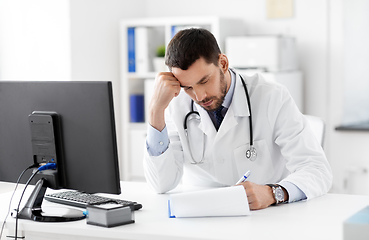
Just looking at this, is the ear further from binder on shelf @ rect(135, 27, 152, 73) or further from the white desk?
binder on shelf @ rect(135, 27, 152, 73)

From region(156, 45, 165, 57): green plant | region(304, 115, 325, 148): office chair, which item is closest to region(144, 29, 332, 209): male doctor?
region(304, 115, 325, 148): office chair

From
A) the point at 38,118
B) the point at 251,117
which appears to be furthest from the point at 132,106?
the point at 38,118

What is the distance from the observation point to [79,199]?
1.76 metres

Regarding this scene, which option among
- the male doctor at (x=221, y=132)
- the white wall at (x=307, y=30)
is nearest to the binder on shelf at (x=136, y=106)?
the white wall at (x=307, y=30)

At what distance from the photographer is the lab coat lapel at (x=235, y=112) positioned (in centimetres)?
199

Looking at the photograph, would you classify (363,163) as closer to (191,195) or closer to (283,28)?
(283,28)

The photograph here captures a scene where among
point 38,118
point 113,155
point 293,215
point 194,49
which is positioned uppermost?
point 194,49

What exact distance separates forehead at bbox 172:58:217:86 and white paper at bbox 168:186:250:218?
1.44 ft

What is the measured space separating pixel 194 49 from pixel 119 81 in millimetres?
2616

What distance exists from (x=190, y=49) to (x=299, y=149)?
1.69ft

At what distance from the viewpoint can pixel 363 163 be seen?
3.88m

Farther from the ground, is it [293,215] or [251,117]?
[251,117]

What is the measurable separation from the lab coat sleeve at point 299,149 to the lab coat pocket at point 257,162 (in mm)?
65

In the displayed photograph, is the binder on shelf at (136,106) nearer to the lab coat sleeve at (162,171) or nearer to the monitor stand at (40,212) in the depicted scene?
the lab coat sleeve at (162,171)
